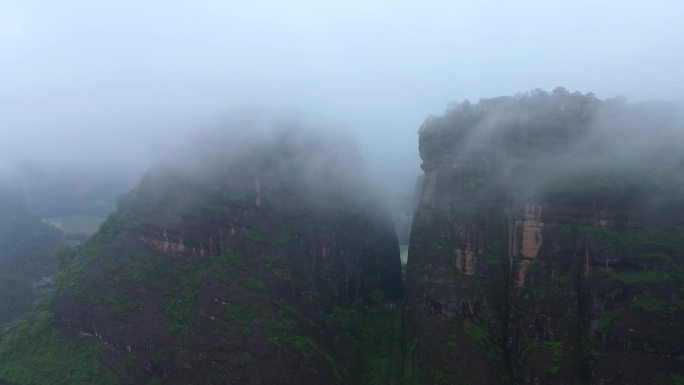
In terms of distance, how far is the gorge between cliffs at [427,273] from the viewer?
1549 inches

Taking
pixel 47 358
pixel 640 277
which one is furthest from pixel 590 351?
pixel 47 358

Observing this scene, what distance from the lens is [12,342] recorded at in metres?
47.7

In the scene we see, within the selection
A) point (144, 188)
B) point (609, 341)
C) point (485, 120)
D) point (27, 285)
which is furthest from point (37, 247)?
point (609, 341)

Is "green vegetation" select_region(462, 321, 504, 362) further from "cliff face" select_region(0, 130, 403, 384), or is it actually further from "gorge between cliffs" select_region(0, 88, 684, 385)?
"cliff face" select_region(0, 130, 403, 384)

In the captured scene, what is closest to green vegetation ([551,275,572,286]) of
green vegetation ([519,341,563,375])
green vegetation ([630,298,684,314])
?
green vegetation ([519,341,563,375])

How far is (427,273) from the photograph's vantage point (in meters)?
47.7

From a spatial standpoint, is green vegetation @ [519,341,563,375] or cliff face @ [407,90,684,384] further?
green vegetation @ [519,341,563,375]

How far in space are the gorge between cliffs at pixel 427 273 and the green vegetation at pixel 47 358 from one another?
15 cm

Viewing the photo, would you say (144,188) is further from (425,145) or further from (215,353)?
(425,145)

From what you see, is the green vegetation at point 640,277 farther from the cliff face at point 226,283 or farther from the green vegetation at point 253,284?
the green vegetation at point 253,284

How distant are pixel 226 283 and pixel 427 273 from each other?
1688 cm

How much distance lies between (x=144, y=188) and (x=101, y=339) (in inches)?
659

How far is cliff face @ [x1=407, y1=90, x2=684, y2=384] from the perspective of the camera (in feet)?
124

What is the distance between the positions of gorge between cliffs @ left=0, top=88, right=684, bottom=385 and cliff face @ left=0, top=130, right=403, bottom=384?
0.16 meters
